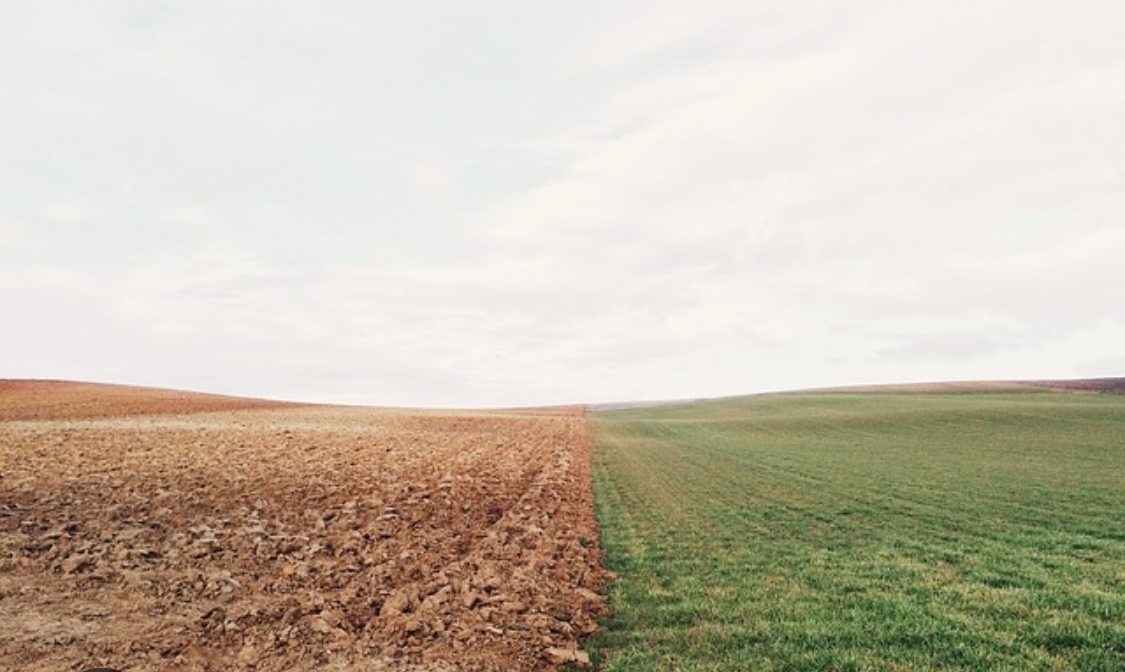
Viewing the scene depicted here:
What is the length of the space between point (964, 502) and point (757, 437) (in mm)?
31349

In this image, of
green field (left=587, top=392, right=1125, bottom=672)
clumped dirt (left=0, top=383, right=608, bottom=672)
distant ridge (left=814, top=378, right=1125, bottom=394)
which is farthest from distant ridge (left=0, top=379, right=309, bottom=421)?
distant ridge (left=814, top=378, right=1125, bottom=394)

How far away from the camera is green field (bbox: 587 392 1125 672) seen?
8.37 metres

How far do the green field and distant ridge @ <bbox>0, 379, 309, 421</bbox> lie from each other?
4906 cm

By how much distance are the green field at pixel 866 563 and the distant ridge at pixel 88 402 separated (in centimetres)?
4906

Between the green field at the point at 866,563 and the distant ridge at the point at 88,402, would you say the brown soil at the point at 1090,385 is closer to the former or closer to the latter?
the green field at the point at 866,563

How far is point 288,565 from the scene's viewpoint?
→ 488 inches

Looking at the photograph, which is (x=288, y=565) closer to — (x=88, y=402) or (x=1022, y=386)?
(x=88, y=402)

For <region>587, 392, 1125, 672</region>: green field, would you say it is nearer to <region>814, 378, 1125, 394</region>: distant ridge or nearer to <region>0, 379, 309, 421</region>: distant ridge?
<region>0, 379, 309, 421</region>: distant ridge

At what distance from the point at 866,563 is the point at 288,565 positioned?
10.7 metres

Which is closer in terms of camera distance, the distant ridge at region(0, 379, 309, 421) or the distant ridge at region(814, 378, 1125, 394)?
the distant ridge at region(0, 379, 309, 421)

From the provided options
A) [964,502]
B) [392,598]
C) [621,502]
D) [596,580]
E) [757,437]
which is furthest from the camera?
[757,437]

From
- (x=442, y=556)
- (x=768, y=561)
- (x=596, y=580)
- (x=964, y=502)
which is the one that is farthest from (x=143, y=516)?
(x=964, y=502)

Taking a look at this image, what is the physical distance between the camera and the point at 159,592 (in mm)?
11016

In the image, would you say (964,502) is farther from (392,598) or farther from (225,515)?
(225,515)
